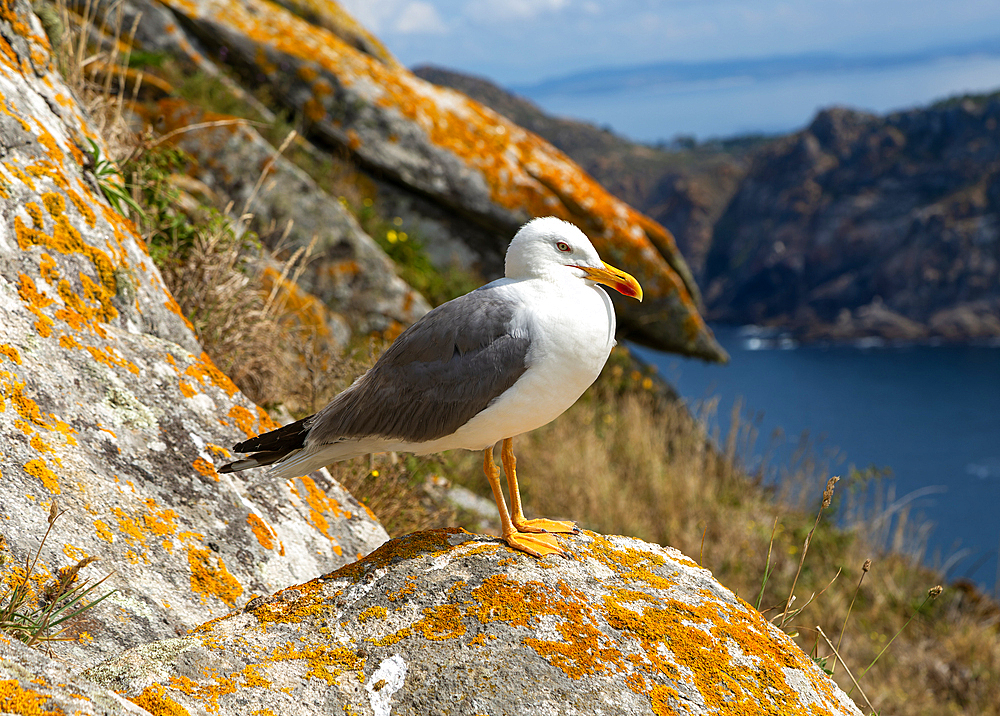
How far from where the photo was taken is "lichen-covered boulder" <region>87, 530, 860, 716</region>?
6.23 feet

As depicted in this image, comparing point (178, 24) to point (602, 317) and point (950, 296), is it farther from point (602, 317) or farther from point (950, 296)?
point (950, 296)

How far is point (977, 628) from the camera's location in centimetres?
759

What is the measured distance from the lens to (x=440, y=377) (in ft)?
8.62

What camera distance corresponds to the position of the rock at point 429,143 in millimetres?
8547

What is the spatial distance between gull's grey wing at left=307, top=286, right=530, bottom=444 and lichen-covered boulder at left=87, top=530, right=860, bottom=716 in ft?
1.51

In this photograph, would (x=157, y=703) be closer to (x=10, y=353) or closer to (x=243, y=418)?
(x=10, y=353)

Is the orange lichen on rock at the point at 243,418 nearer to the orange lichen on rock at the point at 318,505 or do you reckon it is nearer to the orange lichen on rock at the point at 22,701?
the orange lichen on rock at the point at 318,505

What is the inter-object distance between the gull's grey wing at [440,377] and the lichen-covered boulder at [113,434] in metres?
0.61

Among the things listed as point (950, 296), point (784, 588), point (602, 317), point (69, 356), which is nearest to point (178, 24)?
point (69, 356)

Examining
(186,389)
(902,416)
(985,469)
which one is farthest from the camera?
(902,416)

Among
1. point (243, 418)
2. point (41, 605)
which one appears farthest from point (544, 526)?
point (41, 605)

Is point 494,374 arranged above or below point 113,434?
above

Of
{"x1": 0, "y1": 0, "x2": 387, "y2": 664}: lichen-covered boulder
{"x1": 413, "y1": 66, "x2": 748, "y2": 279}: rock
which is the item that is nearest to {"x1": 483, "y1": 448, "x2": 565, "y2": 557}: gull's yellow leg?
{"x1": 0, "y1": 0, "x2": 387, "y2": 664}: lichen-covered boulder

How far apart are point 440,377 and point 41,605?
4.67 feet
